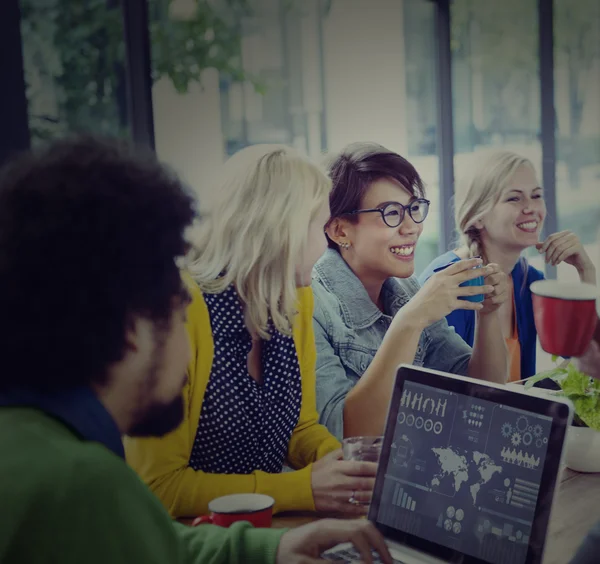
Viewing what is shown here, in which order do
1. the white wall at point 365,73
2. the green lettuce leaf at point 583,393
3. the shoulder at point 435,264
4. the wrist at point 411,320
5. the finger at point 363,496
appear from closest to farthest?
the finger at point 363,496
the green lettuce leaf at point 583,393
the wrist at point 411,320
the shoulder at point 435,264
the white wall at point 365,73

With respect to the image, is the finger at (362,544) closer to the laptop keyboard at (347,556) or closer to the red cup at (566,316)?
the laptop keyboard at (347,556)

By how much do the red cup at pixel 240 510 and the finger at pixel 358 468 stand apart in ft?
0.55

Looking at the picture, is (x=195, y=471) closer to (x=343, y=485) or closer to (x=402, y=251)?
(x=343, y=485)

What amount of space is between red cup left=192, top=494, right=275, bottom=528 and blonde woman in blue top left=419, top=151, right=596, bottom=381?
5.54 feet

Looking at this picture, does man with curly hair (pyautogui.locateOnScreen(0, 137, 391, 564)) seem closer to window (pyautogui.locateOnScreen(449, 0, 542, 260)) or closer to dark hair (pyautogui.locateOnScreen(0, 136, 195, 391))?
dark hair (pyautogui.locateOnScreen(0, 136, 195, 391))

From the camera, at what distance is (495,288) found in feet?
6.75

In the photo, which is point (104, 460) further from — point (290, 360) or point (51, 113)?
point (51, 113)

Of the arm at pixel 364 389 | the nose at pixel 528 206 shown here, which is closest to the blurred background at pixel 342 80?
the nose at pixel 528 206

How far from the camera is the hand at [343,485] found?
4.27 feet

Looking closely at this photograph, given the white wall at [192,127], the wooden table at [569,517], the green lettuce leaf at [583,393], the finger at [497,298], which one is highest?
the white wall at [192,127]

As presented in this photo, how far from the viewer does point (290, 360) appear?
5.61 ft

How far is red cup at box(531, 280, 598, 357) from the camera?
5.06 feet

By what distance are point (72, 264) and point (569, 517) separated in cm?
95

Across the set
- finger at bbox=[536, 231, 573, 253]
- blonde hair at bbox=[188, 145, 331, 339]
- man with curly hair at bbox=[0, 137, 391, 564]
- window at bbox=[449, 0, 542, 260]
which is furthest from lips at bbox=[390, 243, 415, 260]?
window at bbox=[449, 0, 542, 260]
